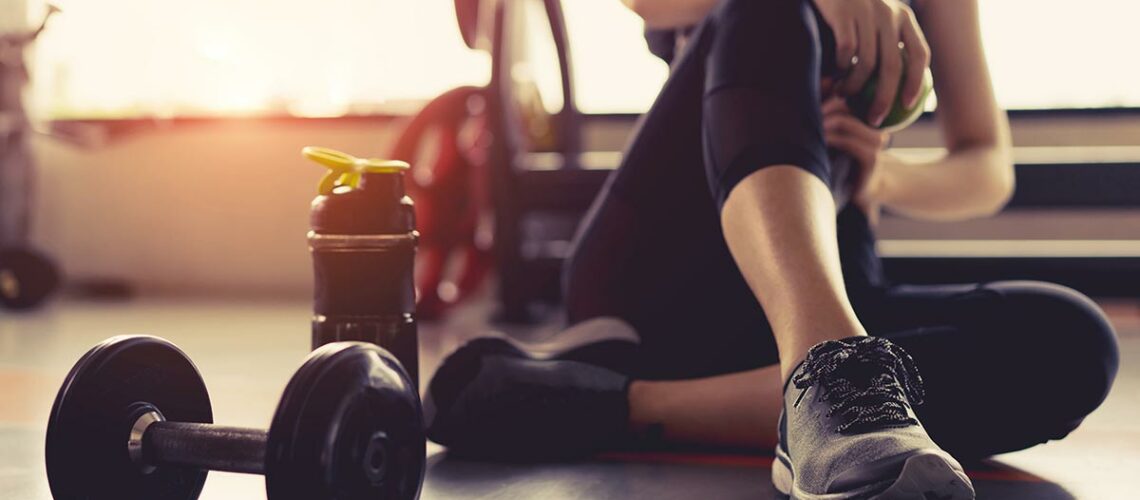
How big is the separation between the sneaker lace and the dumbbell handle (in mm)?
422

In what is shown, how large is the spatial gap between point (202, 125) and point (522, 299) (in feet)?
6.17

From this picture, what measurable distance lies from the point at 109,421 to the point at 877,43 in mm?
778

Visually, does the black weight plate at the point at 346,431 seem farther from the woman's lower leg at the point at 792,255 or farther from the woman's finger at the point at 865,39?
the woman's finger at the point at 865,39

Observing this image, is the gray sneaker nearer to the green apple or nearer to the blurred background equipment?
the green apple

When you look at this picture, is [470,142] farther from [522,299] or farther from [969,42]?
[969,42]

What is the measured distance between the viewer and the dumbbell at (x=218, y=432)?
0.72 metres

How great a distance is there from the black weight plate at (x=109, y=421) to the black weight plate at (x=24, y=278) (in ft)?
9.37

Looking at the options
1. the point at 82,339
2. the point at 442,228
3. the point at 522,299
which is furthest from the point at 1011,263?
the point at 82,339

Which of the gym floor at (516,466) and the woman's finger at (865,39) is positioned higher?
the woman's finger at (865,39)

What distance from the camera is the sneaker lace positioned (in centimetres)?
81

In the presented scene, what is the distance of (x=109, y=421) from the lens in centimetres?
86

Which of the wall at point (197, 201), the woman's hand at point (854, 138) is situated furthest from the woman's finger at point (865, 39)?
the wall at point (197, 201)

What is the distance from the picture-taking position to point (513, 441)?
118cm

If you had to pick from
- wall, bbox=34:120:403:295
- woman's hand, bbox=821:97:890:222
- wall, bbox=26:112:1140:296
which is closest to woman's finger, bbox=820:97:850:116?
woman's hand, bbox=821:97:890:222
